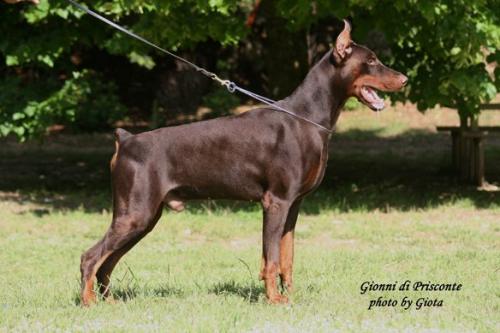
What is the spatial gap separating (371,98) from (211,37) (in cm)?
616

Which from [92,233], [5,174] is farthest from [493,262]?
[5,174]

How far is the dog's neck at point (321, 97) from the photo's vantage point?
6669 millimetres

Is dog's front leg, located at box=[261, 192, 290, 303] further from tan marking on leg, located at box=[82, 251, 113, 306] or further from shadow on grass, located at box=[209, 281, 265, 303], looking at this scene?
tan marking on leg, located at box=[82, 251, 113, 306]

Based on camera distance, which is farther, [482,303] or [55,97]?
[55,97]

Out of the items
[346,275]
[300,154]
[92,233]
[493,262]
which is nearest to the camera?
[300,154]

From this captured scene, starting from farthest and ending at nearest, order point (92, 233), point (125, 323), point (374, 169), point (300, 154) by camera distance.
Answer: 1. point (374, 169)
2. point (92, 233)
3. point (300, 154)
4. point (125, 323)

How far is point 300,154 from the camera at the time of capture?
256 inches

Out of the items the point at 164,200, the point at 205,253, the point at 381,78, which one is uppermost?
the point at 381,78

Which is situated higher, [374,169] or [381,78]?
[381,78]

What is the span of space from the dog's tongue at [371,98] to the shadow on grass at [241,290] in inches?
64.7

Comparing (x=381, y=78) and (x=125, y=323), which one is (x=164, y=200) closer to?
(x=125, y=323)

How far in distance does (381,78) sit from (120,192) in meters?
2.10

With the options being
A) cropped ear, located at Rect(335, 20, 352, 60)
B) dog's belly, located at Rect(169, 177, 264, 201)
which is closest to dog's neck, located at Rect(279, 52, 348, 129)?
cropped ear, located at Rect(335, 20, 352, 60)

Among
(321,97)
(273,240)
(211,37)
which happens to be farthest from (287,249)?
(211,37)
